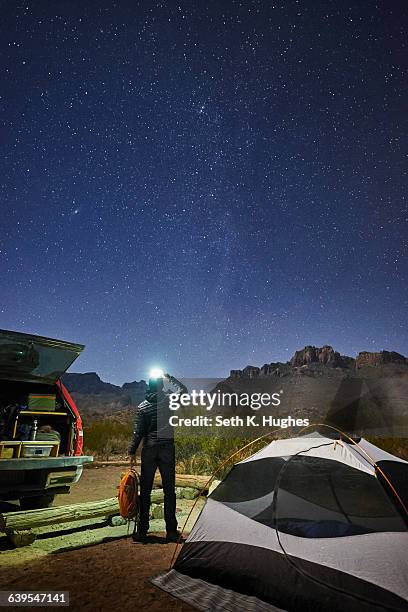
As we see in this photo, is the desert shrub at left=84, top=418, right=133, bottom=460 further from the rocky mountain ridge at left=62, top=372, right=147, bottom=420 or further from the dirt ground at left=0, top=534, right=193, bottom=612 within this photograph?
the rocky mountain ridge at left=62, top=372, right=147, bottom=420

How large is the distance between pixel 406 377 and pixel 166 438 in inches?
2074

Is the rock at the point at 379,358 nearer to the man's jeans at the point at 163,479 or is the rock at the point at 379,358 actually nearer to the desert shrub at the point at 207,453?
the desert shrub at the point at 207,453

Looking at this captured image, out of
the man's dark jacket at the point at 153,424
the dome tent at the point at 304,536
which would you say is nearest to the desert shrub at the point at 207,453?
the man's dark jacket at the point at 153,424

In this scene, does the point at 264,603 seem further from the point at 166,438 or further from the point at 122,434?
the point at 122,434

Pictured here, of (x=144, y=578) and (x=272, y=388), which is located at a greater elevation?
(x=272, y=388)

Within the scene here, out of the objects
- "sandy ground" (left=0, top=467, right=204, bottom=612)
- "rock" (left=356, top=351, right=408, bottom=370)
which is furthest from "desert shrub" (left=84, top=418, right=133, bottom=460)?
"rock" (left=356, top=351, right=408, bottom=370)

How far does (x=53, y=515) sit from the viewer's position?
219 inches

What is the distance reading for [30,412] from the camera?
644 centimetres

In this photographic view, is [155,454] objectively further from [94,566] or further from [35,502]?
[35,502]

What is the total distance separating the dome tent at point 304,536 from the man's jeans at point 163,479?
113cm

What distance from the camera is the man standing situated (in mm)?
5743

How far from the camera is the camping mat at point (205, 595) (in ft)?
11.9

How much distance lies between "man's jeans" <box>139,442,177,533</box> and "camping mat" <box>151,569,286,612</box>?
1.41m

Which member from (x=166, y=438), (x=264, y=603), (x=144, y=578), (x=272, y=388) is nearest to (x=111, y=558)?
(x=144, y=578)
